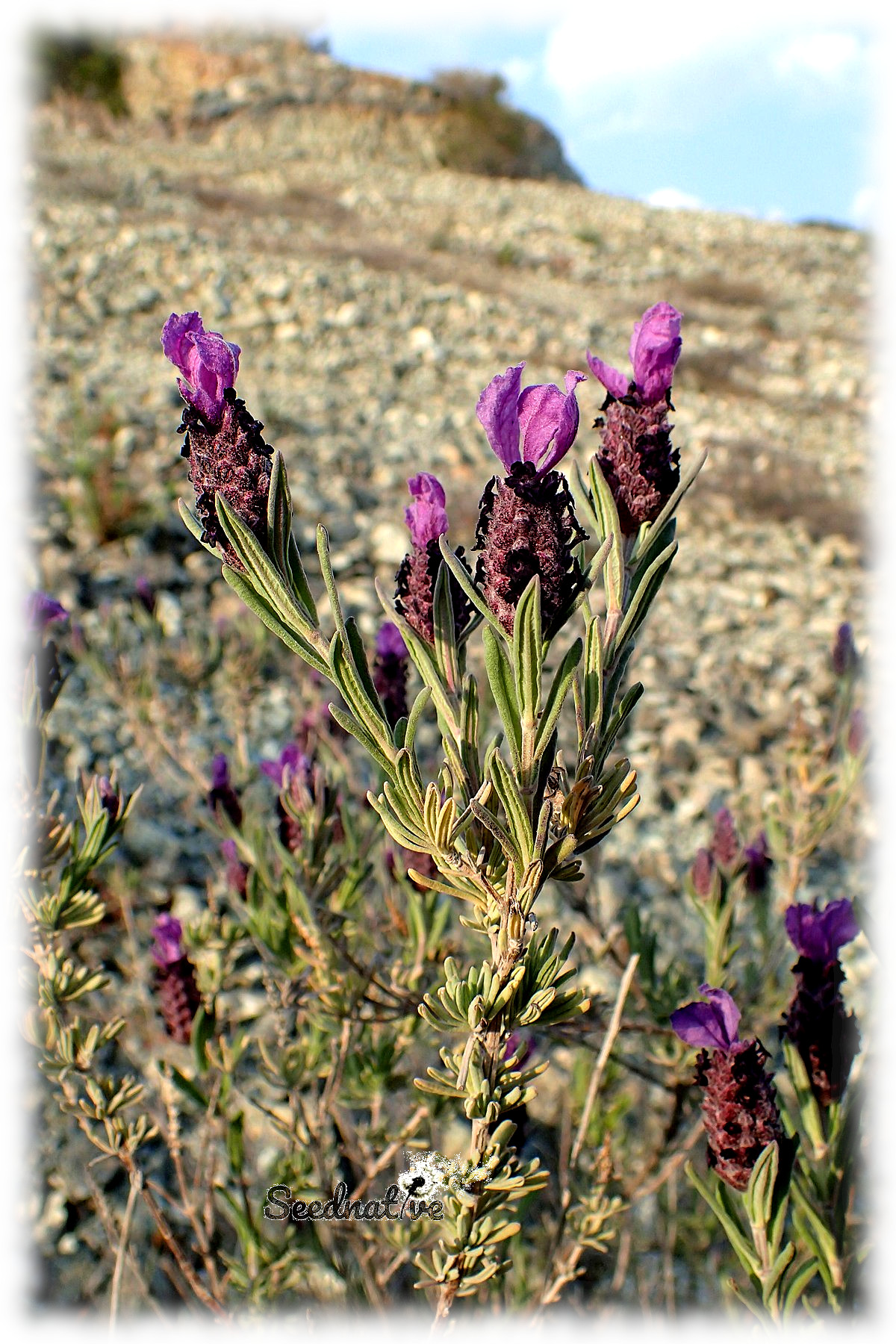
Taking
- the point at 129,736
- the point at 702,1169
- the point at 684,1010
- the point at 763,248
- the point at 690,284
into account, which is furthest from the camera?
the point at 763,248

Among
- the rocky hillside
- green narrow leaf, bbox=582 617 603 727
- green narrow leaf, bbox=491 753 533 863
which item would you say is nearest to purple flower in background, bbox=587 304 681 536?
green narrow leaf, bbox=582 617 603 727

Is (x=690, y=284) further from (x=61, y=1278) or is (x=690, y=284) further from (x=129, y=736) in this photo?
(x=61, y=1278)

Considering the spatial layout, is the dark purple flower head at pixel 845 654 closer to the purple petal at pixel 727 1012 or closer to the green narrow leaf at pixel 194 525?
the purple petal at pixel 727 1012

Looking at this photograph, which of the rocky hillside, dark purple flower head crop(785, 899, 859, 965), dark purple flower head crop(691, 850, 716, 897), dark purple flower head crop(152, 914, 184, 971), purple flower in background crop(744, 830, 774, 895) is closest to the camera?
dark purple flower head crop(785, 899, 859, 965)

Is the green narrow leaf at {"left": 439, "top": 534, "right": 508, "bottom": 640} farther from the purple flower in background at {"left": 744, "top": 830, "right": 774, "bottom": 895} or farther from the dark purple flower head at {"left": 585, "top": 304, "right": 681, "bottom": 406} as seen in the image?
the purple flower in background at {"left": 744, "top": 830, "right": 774, "bottom": 895}

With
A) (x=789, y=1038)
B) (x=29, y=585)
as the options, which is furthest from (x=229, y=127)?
(x=789, y=1038)
